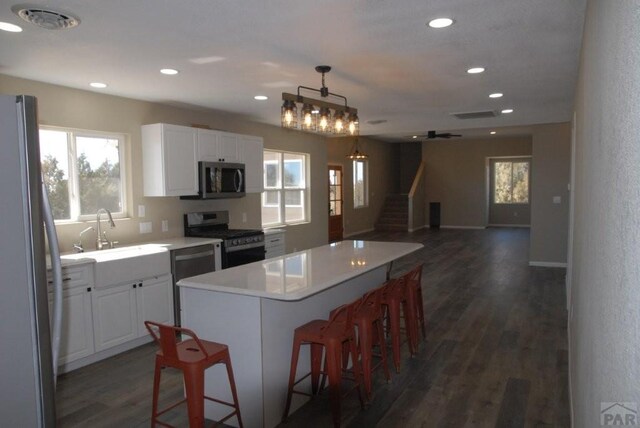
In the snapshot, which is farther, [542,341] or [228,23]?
[542,341]

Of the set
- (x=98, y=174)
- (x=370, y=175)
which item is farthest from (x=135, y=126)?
(x=370, y=175)

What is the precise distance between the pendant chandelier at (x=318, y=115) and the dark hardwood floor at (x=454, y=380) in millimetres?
1950

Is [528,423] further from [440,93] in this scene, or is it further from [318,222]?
[318,222]

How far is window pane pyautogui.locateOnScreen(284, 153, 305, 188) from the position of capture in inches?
313

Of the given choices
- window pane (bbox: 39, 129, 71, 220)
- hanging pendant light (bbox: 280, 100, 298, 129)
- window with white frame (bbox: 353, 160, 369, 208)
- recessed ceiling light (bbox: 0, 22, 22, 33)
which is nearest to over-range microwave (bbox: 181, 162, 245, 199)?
window pane (bbox: 39, 129, 71, 220)

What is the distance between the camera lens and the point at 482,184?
1334cm

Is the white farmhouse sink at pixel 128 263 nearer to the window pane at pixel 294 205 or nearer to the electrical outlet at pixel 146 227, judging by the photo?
the electrical outlet at pixel 146 227

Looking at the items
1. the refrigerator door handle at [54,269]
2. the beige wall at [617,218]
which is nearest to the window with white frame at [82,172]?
the refrigerator door handle at [54,269]

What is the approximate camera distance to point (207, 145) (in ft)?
17.4

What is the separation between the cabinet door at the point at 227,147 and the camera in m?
5.51

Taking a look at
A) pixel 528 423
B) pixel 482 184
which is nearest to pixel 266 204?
pixel 528 423

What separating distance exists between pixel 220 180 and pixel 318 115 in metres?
2.43

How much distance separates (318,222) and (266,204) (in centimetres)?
130

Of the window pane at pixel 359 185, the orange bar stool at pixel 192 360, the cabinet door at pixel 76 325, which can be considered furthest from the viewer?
the window pane at pixel 359 185
